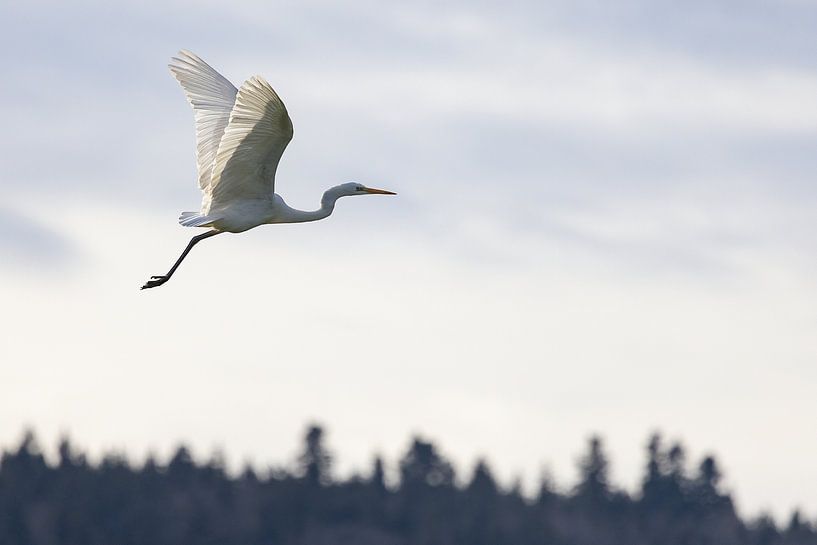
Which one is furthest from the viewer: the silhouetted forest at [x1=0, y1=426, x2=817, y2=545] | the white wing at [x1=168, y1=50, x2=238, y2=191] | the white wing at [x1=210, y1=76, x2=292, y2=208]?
the silhouetted forest at [x1=0, y1=426, x2=817, y2=545]

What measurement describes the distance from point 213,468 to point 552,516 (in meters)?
27.5

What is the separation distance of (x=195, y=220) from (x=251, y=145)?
1.98m

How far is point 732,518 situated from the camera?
15188 centimetres

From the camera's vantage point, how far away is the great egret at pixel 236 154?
28.5 metres

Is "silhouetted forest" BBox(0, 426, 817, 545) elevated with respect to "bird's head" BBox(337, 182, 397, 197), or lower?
lower

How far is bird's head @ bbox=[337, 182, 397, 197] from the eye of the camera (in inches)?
1323

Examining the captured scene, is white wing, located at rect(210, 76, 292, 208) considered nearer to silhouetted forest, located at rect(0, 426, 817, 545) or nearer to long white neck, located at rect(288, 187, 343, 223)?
long white neck, located at rect(288, 187, 343, 223)

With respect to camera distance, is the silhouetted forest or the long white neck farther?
the silhouetted forest

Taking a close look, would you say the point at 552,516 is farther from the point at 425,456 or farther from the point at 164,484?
the point at 164,484

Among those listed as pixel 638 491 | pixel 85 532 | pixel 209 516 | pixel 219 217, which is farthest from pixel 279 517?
pixel 219 217

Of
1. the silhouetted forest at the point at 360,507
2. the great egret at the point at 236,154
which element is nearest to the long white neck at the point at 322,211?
the great egret at the point at 236,154

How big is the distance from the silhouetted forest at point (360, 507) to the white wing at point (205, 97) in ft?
365

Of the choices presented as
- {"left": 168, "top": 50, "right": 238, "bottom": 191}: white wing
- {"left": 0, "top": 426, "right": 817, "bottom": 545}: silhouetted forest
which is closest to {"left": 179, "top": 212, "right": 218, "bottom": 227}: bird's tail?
{"left": 168, "top": 50, "right": 238, "bottom": 191}: white wing

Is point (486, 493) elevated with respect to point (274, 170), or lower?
lower
